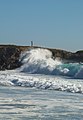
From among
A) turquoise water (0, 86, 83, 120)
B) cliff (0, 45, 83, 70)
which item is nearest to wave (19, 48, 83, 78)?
cliff (0, 45, 83, 70)

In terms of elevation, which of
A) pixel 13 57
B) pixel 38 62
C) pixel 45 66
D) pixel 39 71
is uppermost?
pixel 13 57

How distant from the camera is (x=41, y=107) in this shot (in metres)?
13.3

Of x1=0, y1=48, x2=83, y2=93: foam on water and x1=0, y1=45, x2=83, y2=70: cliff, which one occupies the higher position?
x1=0, y1=45, x2=83, y2=70: cliff

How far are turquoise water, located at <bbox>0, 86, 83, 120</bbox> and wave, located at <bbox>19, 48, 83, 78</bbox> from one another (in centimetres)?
1584

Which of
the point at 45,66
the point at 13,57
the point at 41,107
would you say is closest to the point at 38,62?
the point at 45,66

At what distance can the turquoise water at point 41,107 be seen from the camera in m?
11.6

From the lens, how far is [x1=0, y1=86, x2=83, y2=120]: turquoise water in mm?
11648

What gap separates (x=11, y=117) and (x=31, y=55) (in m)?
34.3

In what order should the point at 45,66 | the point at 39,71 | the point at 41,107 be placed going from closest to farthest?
the point at 41,107 → the point at 39,71 → the point at 45,66

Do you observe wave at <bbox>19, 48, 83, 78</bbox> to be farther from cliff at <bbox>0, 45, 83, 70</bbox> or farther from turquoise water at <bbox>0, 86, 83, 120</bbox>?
turquoise water at <bbox>0, 86, 83, 120</bbox>

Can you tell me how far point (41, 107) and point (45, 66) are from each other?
88.3 feet

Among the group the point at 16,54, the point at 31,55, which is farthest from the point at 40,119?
the point at 16,54

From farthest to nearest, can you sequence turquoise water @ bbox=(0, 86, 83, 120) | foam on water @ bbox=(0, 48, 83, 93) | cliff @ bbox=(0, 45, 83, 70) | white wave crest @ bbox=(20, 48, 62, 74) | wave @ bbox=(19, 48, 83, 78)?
cliff @ bbox=(0, 45, 83, 70)
white wave crest @ bbox=(20, 48, 62, 74)
wave @ bbox=(19, 48, 83, 78)
foam on water @ bbox=(0, 48, 83, 93)
turquoise water @ bbox=(0, 86, 83, 120)

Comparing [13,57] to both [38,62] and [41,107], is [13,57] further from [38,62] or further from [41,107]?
[41,107]
